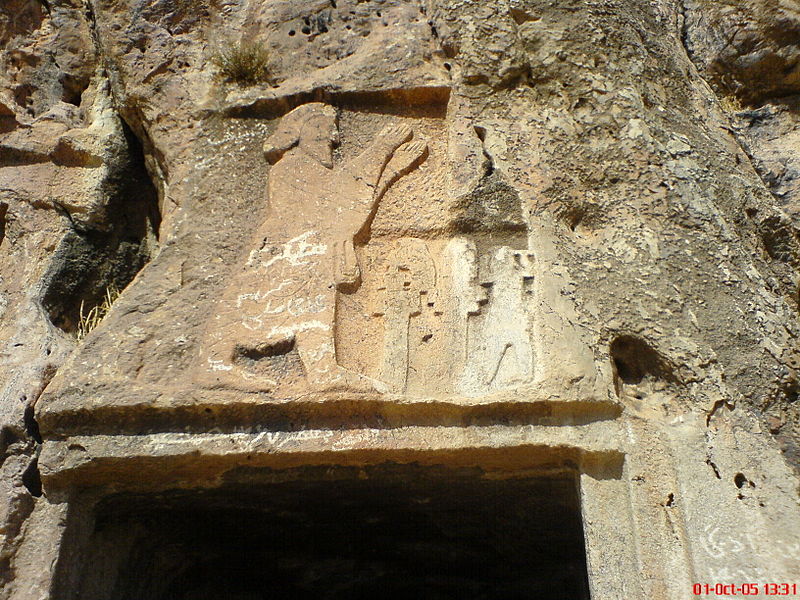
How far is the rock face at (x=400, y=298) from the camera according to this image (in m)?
2.84

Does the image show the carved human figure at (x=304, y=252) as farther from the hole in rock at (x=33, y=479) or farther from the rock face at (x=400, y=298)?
the hole in rock at (x=33, y=479)

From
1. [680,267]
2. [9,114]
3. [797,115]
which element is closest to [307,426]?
[680,267]

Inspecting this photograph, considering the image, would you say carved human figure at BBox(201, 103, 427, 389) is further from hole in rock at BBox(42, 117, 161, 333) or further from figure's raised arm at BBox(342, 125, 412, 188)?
hole in rock at BBox(42, 117, 161, 333)

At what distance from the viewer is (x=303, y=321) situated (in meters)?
3.04

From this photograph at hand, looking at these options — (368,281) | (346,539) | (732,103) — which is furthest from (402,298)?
(732,103)

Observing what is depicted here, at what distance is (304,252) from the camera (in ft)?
10.6

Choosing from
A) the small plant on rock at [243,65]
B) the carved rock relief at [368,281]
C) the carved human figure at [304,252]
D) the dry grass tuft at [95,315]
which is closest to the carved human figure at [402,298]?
the carved rock relief at [368,281]

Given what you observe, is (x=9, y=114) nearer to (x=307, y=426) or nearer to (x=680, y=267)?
(x=307, y=426)

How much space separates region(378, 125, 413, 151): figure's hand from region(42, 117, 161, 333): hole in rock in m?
1.13

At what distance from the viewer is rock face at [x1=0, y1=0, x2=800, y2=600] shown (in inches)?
112

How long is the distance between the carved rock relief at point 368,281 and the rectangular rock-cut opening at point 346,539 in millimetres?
344

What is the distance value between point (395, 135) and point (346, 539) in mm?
1727

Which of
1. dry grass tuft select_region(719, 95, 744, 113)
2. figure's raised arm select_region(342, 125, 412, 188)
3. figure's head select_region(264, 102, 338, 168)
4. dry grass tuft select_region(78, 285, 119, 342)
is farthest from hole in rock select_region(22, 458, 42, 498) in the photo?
dry grass tuft select_region(719, 95, 744, 113)
